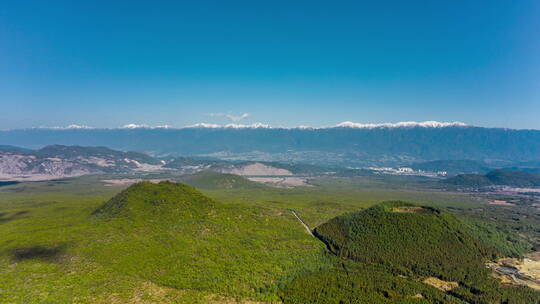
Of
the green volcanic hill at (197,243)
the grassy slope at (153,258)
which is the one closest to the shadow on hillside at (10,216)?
the grassy slope at (153,258)

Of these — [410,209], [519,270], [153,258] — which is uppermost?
[410,209]

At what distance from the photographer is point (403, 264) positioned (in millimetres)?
63500

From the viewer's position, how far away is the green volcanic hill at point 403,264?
5128 centimetres

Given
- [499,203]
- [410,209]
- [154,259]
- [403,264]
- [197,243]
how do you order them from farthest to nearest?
1. [499,203]
2. [410,209]
3. [197,243]
4. [403,264]
5. [154,259]

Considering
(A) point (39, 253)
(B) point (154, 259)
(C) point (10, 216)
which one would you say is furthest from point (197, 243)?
(C) point (10, 216)

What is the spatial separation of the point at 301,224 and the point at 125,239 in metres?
54.3

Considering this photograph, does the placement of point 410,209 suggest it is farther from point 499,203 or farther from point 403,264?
point 499,203

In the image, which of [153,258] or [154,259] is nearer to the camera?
[154,259]

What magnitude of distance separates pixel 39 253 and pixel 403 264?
3235 inches

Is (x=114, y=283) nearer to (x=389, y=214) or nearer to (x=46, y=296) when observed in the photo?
(x=46, y=296)

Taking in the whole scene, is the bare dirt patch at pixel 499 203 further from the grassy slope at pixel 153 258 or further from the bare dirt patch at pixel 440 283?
the bare dirt patch at pixel 440 283

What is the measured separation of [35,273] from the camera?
55938 millimetres

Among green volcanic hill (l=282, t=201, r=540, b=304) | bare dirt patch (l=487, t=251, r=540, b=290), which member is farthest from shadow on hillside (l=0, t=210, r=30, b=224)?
bare dirt patch (l=487, t=251, r=540, b=290)

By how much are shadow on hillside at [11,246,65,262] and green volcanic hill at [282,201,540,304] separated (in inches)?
2035
